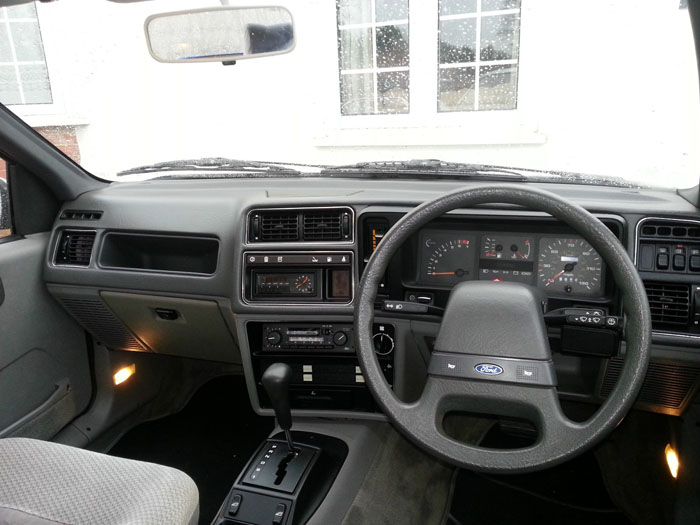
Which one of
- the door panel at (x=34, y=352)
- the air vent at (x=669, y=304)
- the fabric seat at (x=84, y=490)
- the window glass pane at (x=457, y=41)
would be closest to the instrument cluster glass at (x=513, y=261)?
the air vent at (x=669, y=304)

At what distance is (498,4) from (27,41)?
2755mm

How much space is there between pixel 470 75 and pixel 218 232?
2.27 meters

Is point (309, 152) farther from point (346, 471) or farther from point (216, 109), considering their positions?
point (346, 471)

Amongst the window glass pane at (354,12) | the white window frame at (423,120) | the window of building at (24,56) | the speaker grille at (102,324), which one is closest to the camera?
the speaker grille at (102,324)

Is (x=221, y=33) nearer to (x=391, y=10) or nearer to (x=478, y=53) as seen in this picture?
(x=391, y=10)

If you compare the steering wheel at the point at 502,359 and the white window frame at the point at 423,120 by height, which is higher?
the white window frame at the point at 423,120

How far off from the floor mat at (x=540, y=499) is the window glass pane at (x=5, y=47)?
3.05m

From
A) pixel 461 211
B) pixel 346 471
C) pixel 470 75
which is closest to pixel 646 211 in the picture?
pixel 461 211

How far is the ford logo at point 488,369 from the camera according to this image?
48.8 inches

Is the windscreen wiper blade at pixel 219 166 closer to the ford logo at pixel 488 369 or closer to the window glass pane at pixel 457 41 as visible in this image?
the ford logo at pixel 488 369

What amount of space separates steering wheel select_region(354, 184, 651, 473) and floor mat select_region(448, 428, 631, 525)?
3.65ft

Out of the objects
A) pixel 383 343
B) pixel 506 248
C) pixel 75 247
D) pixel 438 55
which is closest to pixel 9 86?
pixel 75 247

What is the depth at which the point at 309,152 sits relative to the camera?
3014mm

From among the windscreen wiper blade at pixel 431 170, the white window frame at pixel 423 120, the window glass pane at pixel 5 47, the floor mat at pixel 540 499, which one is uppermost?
the window glass pane at pixel 5 47
